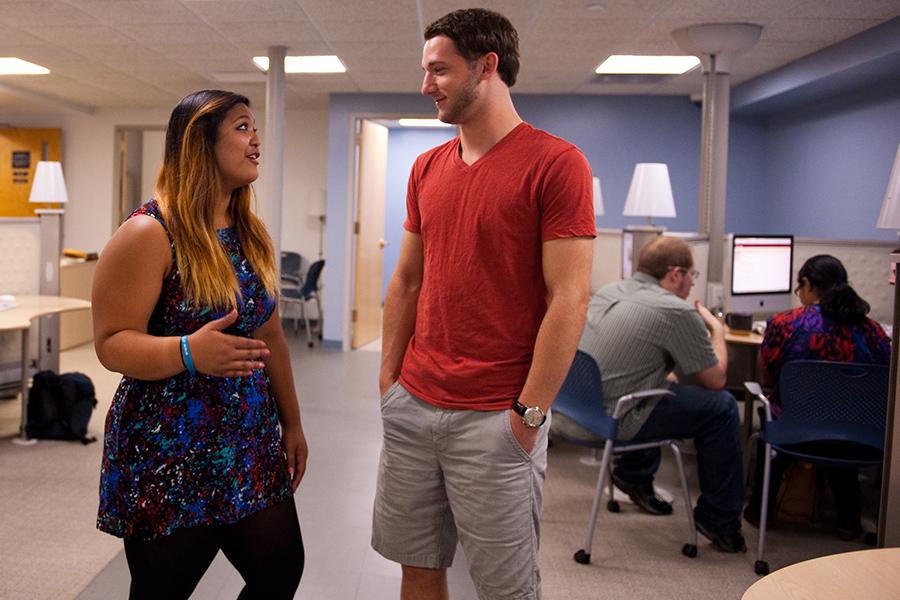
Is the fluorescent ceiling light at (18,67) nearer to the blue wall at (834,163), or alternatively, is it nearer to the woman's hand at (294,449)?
the woman's hand at (294,449)

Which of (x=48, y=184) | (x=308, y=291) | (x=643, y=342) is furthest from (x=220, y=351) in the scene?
(x=308, y=291)

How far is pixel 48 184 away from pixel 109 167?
3.69m

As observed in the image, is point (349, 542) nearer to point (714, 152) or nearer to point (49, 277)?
point (49, 277)

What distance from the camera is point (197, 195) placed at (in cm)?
140

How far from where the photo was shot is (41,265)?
486 cm

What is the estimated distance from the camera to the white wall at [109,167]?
29.5 ft

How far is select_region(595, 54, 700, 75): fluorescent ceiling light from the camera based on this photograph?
5777mm

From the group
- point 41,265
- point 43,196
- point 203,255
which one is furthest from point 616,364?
point 43,196

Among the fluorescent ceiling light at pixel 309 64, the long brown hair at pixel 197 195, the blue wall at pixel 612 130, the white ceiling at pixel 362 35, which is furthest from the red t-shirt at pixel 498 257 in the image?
the blue wall at pixel 612 130

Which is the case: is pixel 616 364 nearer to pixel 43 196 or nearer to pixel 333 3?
pixel 333 3

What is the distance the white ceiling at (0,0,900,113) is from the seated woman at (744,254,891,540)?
1.93 m

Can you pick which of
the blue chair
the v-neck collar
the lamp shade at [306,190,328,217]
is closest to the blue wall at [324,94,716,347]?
the lamp shade at [306,190,328,217]

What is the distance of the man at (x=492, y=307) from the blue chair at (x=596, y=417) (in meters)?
1.36

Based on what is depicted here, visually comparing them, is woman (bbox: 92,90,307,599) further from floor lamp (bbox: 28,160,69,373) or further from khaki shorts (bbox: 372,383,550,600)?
floor lamp (bbox: 28,160,69,373)
